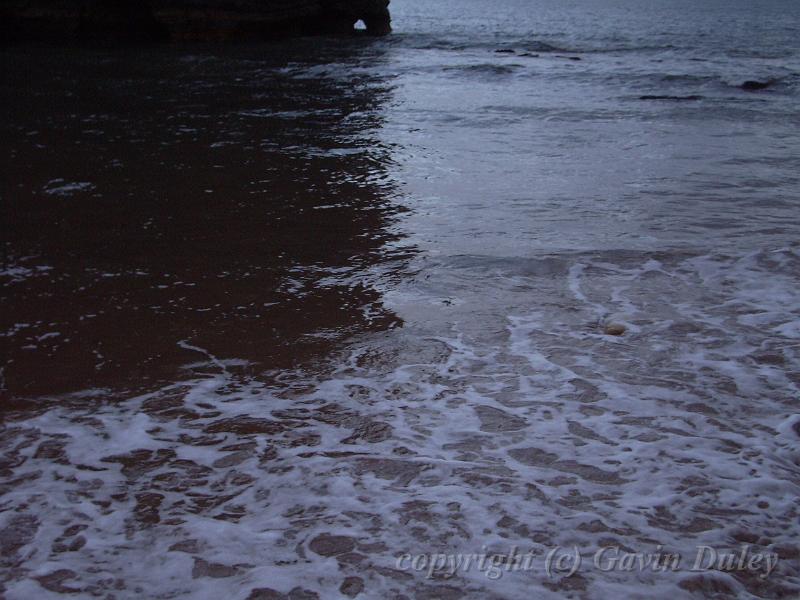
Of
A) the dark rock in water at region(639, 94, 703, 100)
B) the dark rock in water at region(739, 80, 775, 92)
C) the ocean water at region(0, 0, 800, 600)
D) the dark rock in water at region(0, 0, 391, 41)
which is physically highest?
the dark rock in water at region(0, 0, 391, 41)

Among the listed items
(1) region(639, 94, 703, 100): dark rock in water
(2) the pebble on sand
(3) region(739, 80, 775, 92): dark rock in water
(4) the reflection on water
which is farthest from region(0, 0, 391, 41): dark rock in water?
(2) the pebble on sand

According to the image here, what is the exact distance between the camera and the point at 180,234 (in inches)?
215

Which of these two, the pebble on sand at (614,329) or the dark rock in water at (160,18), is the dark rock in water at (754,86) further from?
the dark rock in water at (160,18)

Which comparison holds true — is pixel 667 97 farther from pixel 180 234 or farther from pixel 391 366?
pixel 391 366

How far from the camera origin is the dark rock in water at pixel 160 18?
866 inches

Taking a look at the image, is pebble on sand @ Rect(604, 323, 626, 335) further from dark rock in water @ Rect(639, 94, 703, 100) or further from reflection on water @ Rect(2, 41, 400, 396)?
dark rock in water @ Rect(639, 94, 703, 100)

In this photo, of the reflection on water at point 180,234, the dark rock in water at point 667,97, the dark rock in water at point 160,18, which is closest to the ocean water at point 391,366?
the reflection on water at point 180,234

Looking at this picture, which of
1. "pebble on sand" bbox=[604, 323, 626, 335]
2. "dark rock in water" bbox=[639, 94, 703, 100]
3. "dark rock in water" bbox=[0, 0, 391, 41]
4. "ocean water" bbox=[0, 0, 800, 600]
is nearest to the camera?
"ocean water" bbox=[0, 0, 800, 600]

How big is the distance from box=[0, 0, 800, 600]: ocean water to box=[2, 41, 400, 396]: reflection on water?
3cm

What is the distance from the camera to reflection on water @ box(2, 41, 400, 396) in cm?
382

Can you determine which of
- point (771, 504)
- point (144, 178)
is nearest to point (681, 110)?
point (144, 178)

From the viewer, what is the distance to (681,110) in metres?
11.9

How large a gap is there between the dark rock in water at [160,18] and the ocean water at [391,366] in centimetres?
1509

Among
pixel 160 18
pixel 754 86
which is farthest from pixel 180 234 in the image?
pixel 160 18
